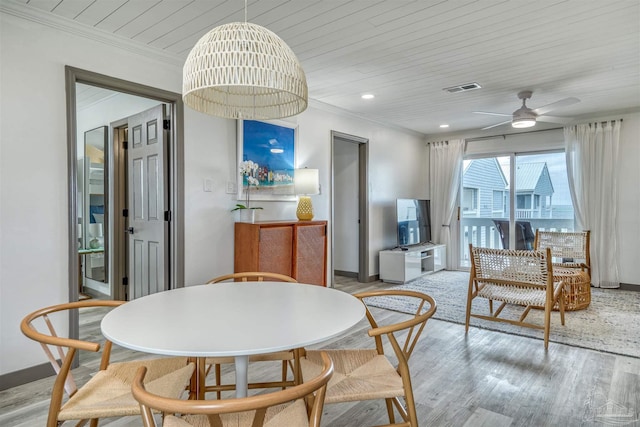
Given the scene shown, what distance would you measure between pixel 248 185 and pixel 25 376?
224 cm

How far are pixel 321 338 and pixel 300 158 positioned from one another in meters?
3.44

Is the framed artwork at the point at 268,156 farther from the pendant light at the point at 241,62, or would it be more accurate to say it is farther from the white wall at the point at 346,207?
the pendant light at the point at 241,62

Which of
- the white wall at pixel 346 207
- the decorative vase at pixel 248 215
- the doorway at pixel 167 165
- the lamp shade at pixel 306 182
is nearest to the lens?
the doorway at pixel 167 165

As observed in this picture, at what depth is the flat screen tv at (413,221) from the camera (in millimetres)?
5801

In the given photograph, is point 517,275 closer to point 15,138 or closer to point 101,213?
point 15,138

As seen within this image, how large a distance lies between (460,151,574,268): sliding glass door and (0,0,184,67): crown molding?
17.0ft

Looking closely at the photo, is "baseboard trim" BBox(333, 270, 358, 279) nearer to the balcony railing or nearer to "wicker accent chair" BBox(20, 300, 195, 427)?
the balcony railing

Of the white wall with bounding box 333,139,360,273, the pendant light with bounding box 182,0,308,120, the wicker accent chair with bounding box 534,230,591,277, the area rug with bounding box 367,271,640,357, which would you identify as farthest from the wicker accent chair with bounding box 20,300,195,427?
the wicker accent chair with bounding box 534,230,591,277

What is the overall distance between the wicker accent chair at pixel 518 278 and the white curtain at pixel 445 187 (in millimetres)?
3258

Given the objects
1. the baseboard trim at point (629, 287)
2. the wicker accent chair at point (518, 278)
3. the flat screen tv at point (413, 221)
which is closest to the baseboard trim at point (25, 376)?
the wicker accent chair at point (518, 278)

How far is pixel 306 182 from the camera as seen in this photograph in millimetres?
4059

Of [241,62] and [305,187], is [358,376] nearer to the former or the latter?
[241,62]

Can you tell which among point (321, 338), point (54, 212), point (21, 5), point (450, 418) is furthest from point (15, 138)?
point (450, 418)

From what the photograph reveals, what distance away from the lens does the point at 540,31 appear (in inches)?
107
